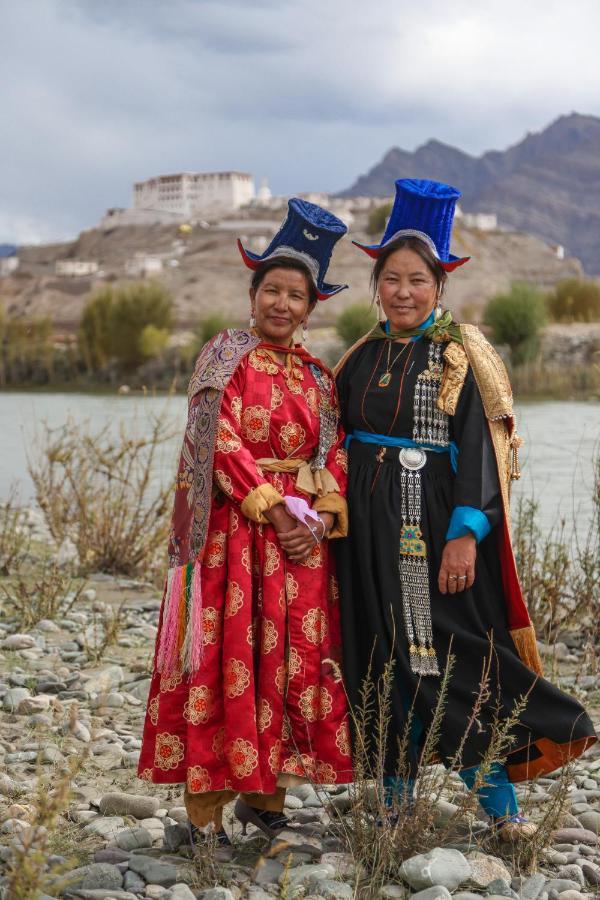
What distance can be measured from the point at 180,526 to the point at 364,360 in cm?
78

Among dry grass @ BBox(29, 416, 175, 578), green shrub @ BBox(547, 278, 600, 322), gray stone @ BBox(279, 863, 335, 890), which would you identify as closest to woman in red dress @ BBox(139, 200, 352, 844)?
gray stone @ BBox(279, 863, 335, 890)

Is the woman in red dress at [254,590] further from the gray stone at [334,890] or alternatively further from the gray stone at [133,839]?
the gray stone at [334,890]

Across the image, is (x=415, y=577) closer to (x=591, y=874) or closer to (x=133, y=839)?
(x=591, y=874)

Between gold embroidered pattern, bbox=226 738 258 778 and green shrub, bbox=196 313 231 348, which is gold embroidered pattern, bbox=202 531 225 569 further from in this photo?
green shrub, bbox=196 313 231 348

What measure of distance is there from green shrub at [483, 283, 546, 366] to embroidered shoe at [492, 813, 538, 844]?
2726 centimetres

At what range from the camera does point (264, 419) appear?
3.01m

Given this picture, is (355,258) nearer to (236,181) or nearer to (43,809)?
(236,181)

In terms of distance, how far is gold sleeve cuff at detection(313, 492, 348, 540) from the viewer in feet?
9.82

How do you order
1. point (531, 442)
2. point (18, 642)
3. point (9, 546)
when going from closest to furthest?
point (18, 642) → point (9, 546) → point (531, 442)

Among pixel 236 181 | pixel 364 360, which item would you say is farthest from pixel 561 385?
pixel 236 181

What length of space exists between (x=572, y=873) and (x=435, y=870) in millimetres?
461

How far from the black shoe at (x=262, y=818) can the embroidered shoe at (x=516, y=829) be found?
0.64 m

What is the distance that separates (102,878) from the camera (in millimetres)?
2682

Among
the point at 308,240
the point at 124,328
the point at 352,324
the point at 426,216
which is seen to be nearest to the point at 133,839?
the point at 308,240
